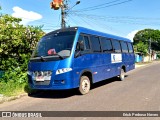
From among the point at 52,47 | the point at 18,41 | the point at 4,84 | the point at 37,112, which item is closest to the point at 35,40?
the point at 18,41

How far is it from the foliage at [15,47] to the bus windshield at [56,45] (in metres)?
2.53

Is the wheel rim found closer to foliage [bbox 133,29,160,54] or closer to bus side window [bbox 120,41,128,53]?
bus side window [bbox 120,41,128,53]

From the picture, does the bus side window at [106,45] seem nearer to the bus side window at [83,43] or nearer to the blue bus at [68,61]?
the blue bus at [68,61]

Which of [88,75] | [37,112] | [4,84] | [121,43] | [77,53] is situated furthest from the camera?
[121,43]

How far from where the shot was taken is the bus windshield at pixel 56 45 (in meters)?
8.55

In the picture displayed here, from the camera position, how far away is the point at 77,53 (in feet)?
28.6

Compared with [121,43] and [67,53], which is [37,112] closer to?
[67,53]

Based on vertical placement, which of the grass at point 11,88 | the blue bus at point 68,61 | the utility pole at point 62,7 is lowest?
the grass at point 11,88

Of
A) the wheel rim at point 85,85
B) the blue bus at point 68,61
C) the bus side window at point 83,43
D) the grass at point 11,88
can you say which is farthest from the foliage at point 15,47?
the bus side window at point 83,43

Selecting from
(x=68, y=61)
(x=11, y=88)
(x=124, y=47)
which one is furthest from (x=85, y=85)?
(x=124, y=47)

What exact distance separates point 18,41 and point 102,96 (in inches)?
214

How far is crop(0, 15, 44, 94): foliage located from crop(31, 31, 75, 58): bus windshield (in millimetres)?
2531

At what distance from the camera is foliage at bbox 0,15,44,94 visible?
37.4 feet

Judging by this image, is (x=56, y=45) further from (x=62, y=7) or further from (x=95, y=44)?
(x=62, y=7)
